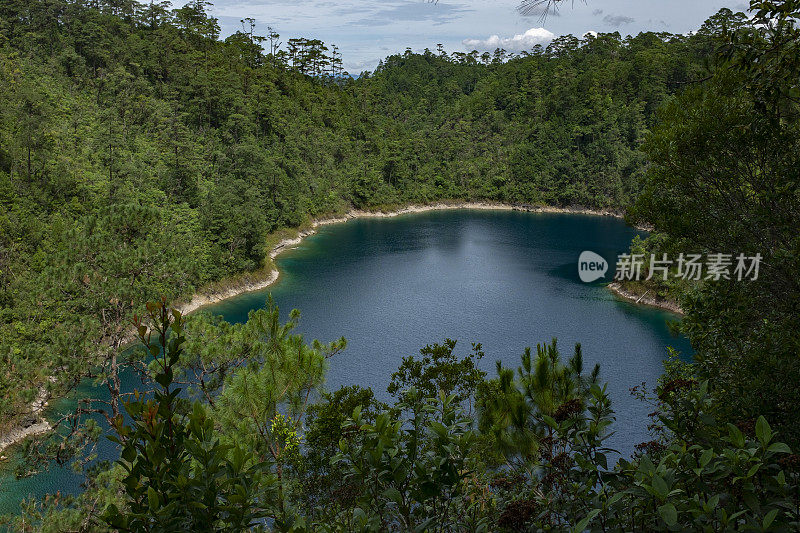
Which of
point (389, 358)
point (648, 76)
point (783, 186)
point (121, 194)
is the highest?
point (648, 76)

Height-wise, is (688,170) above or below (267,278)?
above

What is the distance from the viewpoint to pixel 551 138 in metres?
48.2

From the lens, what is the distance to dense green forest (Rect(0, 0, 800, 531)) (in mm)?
1834

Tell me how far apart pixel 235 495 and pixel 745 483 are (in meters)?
1.50

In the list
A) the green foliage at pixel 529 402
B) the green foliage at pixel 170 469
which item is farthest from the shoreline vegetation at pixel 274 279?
the green foliage at pixel 170 469

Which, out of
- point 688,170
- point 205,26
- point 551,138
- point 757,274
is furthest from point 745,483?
point 551,138

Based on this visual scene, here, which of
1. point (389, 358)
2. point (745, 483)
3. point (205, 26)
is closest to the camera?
point (745, 483)

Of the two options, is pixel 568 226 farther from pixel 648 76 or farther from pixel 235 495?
pixel 235 495

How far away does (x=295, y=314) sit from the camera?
8938 millimetres

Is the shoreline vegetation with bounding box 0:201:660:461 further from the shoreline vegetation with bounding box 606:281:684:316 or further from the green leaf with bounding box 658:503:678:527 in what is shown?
the green leaf with bounding box 658:503:678:527

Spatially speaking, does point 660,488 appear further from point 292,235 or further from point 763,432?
point 292,235

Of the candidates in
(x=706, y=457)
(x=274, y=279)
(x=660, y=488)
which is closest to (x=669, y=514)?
(x=660, y=488)

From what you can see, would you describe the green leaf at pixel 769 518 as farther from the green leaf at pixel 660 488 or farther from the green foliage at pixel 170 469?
the green foliage at pixel 170 469

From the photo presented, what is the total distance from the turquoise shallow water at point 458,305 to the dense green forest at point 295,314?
1.87m
